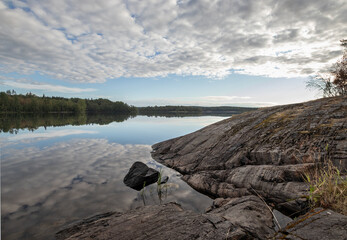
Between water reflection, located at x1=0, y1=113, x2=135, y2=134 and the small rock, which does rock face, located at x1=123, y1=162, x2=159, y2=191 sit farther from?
water reflection, located at x1=0, y1=113, x2=135, y2=134

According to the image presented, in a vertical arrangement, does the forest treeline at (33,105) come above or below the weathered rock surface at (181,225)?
above

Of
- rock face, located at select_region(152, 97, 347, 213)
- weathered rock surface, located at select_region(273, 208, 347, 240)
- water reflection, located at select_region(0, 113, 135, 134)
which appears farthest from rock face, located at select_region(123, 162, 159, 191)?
water reflection, located at select_region(0, 113, 135, 134)

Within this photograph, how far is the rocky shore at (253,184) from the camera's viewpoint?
186 inches

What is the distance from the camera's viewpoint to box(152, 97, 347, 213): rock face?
25.7ft

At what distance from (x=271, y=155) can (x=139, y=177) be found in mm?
7813

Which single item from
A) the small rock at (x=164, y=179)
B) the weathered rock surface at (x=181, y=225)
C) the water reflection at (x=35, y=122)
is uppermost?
the water reflection at (x=35, y=122)

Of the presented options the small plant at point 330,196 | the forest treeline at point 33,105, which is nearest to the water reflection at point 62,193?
the small plant at point 330,196

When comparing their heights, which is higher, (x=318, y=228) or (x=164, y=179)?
(x=318, y=228)

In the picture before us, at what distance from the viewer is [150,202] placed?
888cm

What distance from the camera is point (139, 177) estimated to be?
10.9m

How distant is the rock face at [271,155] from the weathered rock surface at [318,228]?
239 cm

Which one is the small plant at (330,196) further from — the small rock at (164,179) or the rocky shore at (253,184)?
the small rock at (164,179)

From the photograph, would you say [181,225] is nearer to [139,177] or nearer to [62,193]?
[139,177]

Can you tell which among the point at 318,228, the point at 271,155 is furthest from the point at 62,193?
the point at 271,155
